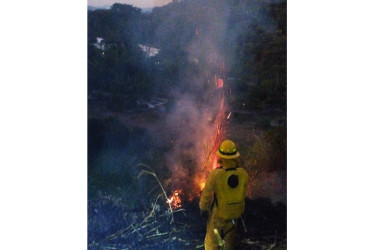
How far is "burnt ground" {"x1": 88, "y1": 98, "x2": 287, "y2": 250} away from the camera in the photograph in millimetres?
4359

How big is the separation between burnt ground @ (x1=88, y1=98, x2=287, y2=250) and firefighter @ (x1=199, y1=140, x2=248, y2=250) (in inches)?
5.6

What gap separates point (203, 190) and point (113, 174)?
79 cm

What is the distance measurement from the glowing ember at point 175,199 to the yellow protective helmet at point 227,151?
517mm

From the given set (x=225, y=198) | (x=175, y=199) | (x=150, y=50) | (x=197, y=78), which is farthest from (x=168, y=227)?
(x=150, y=50)

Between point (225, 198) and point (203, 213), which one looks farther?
point (203, 213)

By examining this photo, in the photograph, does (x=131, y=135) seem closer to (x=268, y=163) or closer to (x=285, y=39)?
(x=268, y=163)

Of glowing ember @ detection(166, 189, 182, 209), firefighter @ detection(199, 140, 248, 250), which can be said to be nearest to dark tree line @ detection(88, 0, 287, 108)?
firefighter @ detection(199, 140, 248, 250)

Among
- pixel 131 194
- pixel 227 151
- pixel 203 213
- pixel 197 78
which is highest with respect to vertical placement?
pixel 197 78

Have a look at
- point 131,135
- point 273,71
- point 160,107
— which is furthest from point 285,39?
point 131,135

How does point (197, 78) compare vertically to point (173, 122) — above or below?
above

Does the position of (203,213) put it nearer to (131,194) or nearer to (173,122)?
(131,194)

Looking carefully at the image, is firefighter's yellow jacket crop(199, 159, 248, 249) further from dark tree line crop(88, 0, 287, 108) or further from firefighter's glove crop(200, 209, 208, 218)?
dark tree line crop(88, 0, 287, 108)

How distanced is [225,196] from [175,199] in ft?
1.53

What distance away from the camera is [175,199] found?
14.5 ft
